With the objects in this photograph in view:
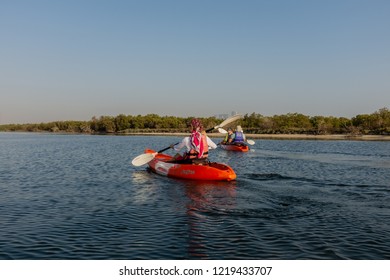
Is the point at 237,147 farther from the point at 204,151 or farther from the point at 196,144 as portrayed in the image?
the point at 196,144

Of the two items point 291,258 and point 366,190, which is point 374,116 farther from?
point 291,258

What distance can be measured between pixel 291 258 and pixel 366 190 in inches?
348

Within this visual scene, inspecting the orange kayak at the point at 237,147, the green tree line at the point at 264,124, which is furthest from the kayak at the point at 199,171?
the green tree line at the point at 264,124

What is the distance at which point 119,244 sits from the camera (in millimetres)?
8172

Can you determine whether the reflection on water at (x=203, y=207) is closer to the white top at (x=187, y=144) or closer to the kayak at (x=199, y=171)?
the kayak at (x=199, y=171)

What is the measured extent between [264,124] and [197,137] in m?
92.7

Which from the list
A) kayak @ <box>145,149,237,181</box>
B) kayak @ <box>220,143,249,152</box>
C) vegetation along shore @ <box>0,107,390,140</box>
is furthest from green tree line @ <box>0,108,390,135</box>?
kayak @ <box>145,149,237,181</box>

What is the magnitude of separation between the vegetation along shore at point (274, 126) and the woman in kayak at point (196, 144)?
5982cm

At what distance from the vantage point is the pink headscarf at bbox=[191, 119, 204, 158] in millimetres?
16906

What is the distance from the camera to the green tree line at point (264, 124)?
86.8 metres

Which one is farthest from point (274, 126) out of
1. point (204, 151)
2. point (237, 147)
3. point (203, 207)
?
point (203, 207)

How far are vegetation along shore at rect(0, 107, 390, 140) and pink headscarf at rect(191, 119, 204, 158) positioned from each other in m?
60.1

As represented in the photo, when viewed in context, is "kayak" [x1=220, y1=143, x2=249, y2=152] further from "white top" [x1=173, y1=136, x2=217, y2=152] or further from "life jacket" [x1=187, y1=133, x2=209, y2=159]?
"white top" [x1=173, y1=136, x2=217, y2=152]
